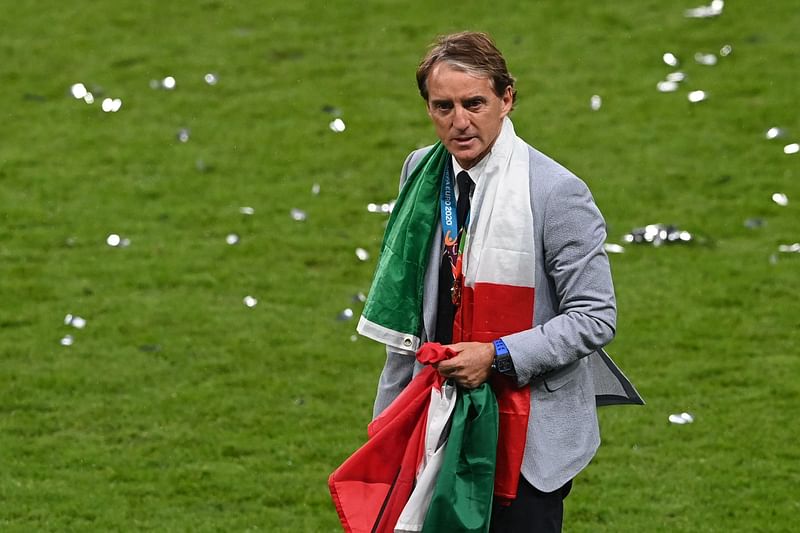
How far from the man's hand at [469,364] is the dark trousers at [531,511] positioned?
1.05 ft

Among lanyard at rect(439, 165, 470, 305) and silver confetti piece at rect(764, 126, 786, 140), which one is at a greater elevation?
lanyard at rect(439, 165, 470, 305)

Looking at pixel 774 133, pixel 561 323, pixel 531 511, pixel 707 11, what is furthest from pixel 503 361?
pixel 707 11

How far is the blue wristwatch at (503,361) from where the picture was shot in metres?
3.55

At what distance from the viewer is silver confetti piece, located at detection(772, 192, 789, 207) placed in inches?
370

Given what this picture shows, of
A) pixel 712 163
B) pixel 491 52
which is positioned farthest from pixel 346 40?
pixel 491 52

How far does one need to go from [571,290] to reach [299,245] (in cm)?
580

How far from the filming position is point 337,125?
10.9m

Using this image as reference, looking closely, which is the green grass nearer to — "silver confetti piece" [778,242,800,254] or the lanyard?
"silver confetti piece" [778,242,800,254]

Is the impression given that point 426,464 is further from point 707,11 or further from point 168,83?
point 707,11

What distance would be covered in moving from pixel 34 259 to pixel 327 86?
3294mm

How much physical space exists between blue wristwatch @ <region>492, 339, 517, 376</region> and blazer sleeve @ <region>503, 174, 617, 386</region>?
0.05 ft

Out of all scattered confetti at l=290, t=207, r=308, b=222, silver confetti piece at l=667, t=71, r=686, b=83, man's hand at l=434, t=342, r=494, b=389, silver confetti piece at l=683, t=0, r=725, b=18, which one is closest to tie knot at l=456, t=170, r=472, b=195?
man's hand at l=434, t=342, r=494, b=389

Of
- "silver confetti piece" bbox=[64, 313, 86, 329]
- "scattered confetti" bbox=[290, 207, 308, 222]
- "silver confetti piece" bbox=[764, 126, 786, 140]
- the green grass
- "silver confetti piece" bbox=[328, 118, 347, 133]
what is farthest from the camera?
"silver confetti piece" bbox=[328, 118, 347, 133]

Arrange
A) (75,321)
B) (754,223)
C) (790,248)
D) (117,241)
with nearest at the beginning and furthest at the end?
(75,321)
(790,248)
(754,223)
(117,241)
